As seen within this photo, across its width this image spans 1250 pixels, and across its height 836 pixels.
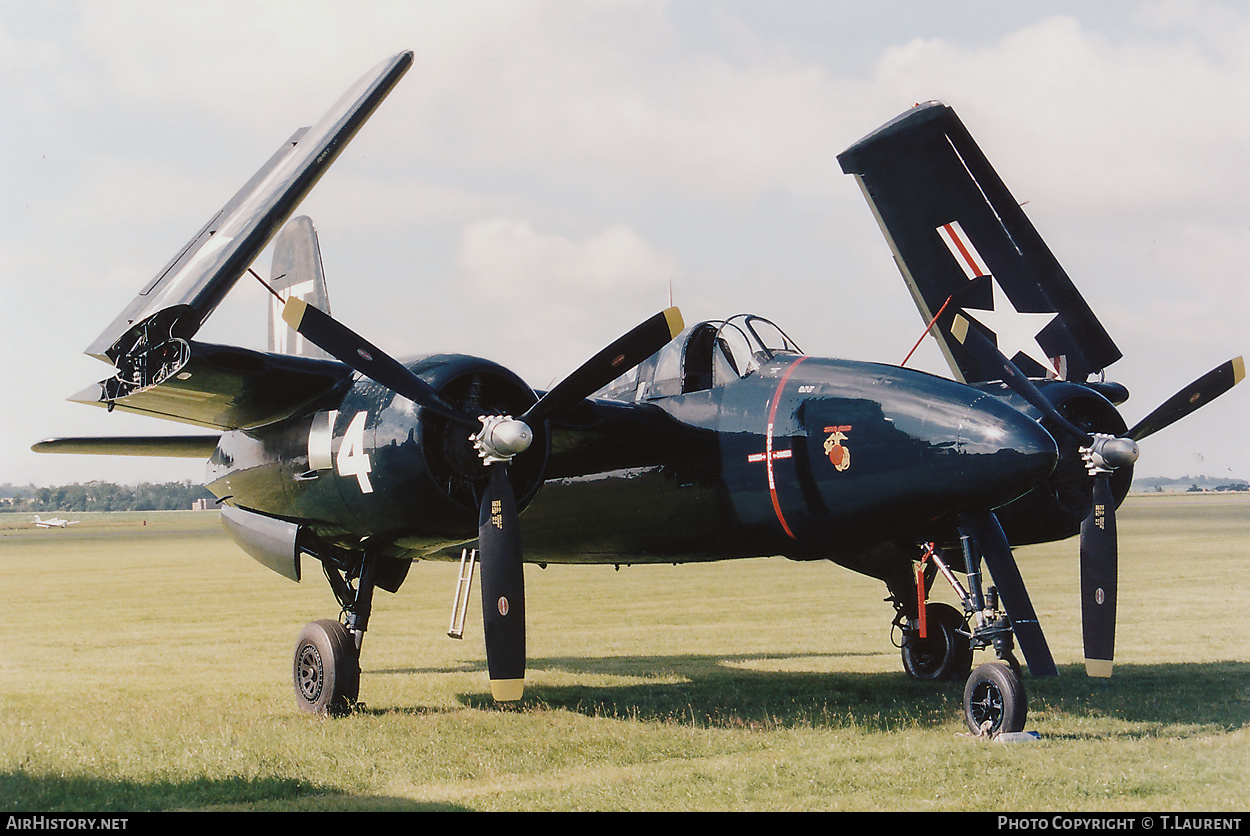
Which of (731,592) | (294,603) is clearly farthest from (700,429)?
(294,603)

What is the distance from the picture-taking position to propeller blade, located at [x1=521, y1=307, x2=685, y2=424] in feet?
33.3

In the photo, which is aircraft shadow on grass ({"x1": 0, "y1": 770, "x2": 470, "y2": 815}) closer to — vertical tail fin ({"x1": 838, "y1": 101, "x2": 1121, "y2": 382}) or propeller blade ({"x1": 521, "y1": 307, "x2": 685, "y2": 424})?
propeller blade ({"x1": 521, "y1": 307, "x2": 685, "y2": 424})

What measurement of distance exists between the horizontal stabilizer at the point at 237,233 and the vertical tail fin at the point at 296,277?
6128 mm

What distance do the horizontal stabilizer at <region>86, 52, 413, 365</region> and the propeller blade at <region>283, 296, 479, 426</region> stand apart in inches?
48.9

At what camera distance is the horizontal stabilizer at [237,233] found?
7.80m

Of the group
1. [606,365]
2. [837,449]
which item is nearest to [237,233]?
[606,365]

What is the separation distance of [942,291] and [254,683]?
10600 mm

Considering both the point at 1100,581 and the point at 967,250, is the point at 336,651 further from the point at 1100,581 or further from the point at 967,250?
the point at 967,250

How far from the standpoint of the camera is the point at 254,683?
14078 mm

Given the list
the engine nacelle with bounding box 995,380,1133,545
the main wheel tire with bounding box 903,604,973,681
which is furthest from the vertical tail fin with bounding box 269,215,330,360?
the engine nacelle with bounding box 995,380,1133,545

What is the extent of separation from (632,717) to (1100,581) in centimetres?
501

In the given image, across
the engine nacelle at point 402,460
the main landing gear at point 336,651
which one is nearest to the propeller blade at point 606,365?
the engine nacelle at point 402,460

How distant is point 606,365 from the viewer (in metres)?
10.2
